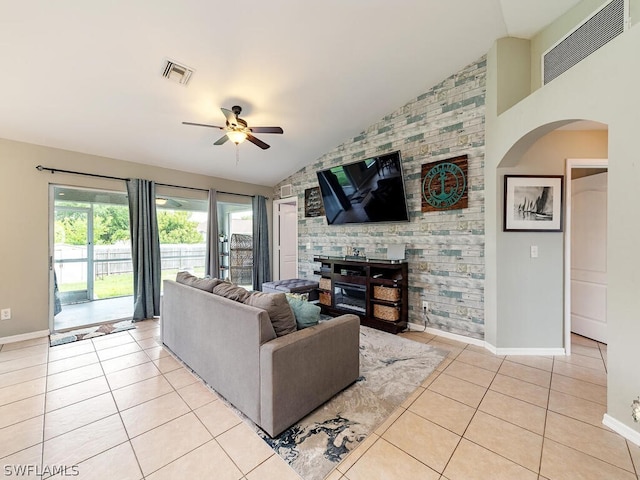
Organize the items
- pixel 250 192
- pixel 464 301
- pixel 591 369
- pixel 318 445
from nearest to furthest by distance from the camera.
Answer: pixel 318 445
pixel 591 369
pixel 464 301
pixel 250 192

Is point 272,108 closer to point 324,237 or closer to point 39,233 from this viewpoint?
point 324,237

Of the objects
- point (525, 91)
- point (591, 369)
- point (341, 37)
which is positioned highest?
point (341, 37)

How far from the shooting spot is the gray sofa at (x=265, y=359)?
5.64 feet

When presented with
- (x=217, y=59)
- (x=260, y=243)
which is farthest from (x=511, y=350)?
(x=260, y=243)

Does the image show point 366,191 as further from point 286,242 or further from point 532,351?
point 532,351

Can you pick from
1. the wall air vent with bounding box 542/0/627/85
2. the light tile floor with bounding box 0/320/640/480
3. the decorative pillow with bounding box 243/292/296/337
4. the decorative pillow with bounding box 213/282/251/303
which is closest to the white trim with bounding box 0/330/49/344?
the light tile floor with bounding box 0/320/640/480

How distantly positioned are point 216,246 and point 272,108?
8.86 feet

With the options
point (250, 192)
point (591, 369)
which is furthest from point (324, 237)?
point (591, 369)

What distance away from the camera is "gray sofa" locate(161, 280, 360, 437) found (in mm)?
1718

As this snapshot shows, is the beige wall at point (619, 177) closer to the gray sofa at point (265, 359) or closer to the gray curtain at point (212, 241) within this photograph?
the gray sofa at point (265, 359)

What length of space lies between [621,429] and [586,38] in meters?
2.95

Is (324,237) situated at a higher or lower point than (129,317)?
higher

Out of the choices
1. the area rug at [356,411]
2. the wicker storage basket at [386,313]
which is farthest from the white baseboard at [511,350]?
the wicker storage basket at [386,313]

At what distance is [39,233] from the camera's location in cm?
349
